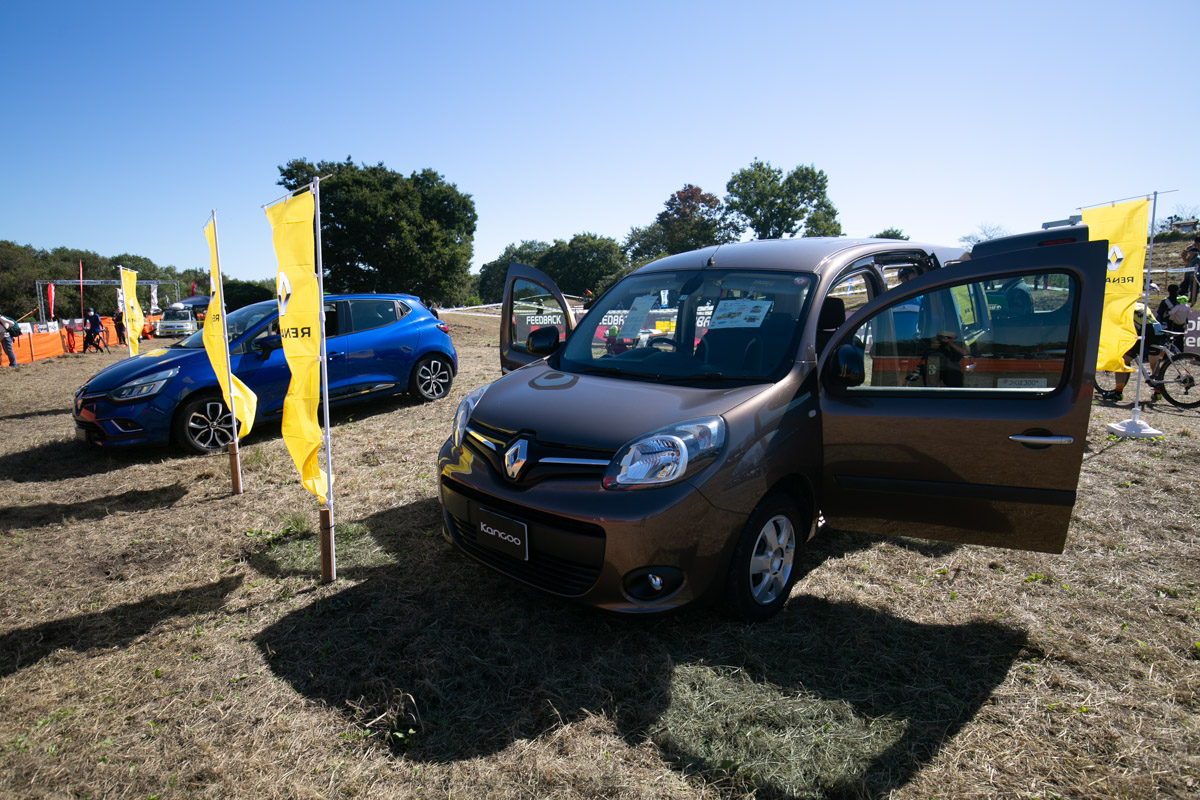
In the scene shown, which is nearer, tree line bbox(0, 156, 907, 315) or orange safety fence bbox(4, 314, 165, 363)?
orange safety fence bbox(4, 314, 165, 363)

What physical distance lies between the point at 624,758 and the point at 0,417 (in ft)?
35.8

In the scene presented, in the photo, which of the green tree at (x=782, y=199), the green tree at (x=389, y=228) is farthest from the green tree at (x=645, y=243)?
the green tree at (x=389, y=228)

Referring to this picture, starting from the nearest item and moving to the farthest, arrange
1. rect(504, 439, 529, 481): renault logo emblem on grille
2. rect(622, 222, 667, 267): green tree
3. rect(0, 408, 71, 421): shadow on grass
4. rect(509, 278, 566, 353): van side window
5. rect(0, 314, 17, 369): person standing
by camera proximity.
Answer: rect(504, 439, 529, 481): renault logo emblem on grille < rect(509, 278, 566, 353): van side window < rect(0, 408, 71, 421): shadow on grass < rect(0, 314, 17, 369): person standing < rect(622, 222, 667, 267): green tree

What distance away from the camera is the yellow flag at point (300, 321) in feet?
12.4

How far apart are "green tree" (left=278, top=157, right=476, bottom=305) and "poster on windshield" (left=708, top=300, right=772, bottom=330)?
3787cm

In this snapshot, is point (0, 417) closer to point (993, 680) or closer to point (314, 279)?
point (314, 279)

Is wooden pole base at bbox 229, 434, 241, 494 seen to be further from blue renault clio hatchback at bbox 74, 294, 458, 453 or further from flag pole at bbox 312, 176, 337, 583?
flag pole at bbox 312, 176, 337, 583

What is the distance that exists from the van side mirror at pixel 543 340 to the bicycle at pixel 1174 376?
25.4 ft

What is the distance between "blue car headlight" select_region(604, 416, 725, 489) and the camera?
110 inches

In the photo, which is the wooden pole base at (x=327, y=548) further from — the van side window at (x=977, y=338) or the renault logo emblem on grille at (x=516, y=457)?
the van side window at (x=977, y=338)

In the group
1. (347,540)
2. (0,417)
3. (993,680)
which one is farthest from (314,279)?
(0,417)

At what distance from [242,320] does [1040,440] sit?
769 cm

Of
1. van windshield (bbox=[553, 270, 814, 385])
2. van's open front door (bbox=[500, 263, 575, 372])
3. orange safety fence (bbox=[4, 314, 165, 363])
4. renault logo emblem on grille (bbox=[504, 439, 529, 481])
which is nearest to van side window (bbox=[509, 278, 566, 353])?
van's open front door (bbox=[500, 263, 575, 372])

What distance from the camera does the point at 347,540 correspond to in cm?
437
